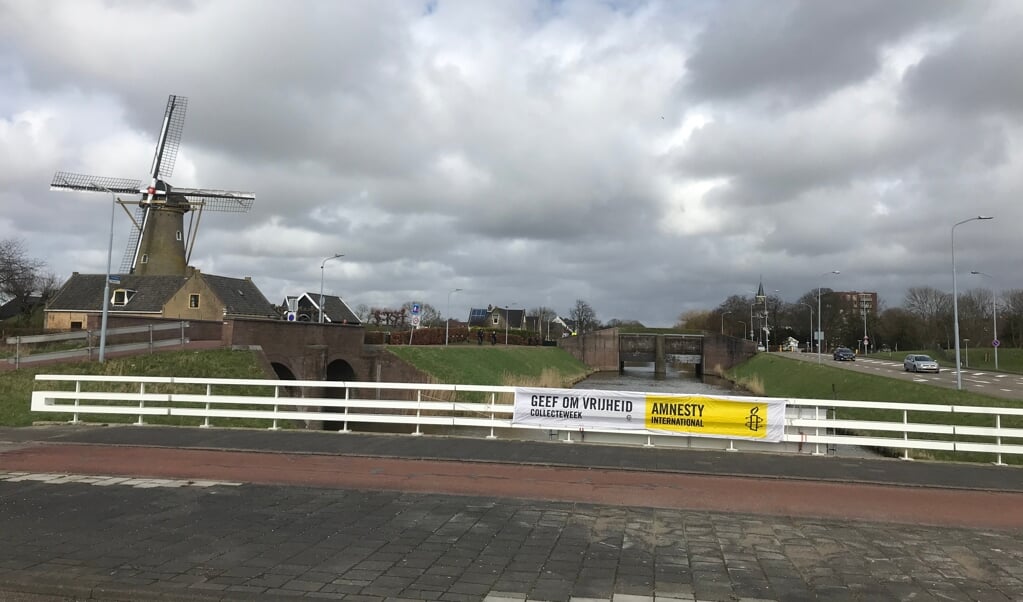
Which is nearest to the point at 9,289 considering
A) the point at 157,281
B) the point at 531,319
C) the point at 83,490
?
the point at 157,281

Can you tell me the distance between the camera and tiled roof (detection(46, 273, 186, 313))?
174 ft

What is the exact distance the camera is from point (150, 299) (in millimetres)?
53281

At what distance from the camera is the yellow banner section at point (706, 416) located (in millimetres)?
13008

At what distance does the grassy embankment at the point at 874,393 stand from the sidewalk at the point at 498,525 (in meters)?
10.7

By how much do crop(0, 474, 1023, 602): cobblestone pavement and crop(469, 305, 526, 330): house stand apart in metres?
129

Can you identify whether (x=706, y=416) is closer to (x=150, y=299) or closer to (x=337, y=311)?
(x=150, y=299)

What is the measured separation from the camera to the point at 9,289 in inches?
2478

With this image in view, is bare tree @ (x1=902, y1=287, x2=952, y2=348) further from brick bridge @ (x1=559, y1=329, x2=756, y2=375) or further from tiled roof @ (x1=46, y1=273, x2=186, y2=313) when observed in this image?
tiled roof @ (x1=46, y1=273, x2=186, y2=313)

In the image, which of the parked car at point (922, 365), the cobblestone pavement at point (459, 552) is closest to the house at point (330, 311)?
the parked car at point (922, 365)

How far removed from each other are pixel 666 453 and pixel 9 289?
235 feet

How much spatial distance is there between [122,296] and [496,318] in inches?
3632

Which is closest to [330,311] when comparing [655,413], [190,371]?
[190,371]

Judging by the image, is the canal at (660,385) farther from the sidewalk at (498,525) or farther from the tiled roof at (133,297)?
the tiled roof at (133,297)

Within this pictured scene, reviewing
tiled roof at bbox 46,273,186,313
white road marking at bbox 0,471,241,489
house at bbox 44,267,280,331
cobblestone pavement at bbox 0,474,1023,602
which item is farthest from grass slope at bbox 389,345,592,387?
cobblestone pavement at bbox 0,474,1023,602
